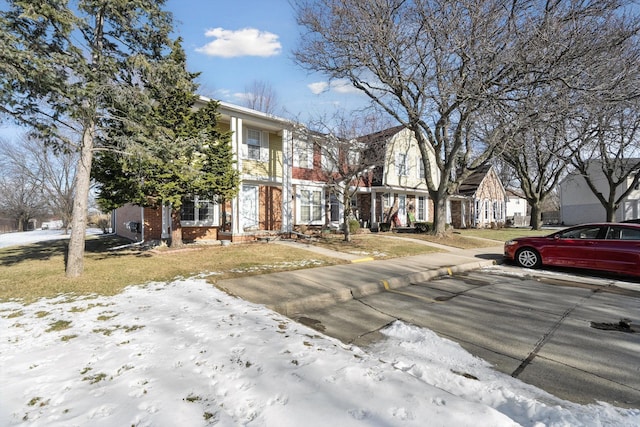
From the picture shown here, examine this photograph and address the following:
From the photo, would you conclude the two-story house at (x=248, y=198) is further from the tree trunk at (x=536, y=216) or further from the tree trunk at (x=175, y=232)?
the tree trunk at (x=536, y=216)

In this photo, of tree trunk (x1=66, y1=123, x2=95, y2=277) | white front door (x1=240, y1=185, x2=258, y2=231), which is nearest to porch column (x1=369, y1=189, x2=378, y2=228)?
white front door (x1=240, y1=185, x2=258, y2=231)

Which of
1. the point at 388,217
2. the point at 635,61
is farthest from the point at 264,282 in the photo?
the point at 388,217

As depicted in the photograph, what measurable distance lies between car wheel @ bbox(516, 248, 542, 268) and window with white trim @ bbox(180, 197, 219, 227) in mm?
12518

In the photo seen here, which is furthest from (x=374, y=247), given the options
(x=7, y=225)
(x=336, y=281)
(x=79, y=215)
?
(x=7, y=225)

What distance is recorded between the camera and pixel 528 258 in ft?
32.1

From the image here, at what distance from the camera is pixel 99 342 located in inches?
149

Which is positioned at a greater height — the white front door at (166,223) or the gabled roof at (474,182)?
the gabled roof at (474,182)

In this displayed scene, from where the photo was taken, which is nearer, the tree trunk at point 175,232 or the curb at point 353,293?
the curb at point 353,293

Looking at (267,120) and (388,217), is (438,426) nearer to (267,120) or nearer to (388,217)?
(267,120)

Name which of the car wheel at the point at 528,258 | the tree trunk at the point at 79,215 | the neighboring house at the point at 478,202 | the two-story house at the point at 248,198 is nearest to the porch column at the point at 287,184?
the two-story house at the point at 248,198

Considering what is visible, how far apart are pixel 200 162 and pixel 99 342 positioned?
26.3 feet

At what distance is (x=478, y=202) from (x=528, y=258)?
2119 centimetres

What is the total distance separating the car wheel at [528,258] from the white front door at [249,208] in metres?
11.4

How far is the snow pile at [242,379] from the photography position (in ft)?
7.77
